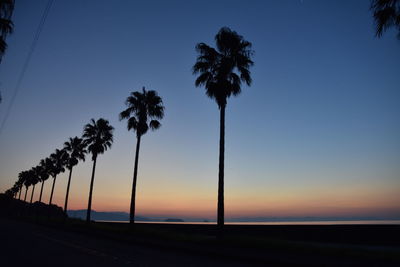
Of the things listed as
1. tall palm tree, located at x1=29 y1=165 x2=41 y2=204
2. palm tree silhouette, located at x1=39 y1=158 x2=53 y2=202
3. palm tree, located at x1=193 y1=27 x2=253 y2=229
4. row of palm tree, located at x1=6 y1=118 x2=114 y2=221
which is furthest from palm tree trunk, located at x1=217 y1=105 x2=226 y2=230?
tall palm tree, located at x1=29 y1=165 x2=41 y2=204

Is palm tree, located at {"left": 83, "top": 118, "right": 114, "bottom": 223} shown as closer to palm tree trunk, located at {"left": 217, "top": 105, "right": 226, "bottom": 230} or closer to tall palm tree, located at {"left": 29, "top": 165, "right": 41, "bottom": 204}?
palm tree trunk, located at {"left": 217, "top": 105, "right": 226, "bottom": 230}

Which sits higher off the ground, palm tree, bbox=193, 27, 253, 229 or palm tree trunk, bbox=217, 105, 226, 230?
palm tree, bbox=193, 27, 253, 229

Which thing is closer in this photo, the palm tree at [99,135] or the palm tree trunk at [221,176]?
the palm tree trunk at [221,176]

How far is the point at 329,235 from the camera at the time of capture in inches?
840

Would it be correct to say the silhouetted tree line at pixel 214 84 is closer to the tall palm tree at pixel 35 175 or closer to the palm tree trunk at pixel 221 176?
the palm tree trunk at pixel 221 176

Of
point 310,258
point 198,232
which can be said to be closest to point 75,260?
point 310,258

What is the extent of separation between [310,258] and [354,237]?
12822 millimetres

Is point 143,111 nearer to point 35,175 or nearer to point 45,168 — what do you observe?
point 45,168

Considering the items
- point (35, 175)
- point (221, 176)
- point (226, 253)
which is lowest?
point (226, 253)

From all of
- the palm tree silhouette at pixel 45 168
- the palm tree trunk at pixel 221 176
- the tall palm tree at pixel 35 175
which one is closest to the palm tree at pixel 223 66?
the palm tree trunk at pixel 221 176

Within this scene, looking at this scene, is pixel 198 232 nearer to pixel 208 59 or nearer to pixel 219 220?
pixel 219 220

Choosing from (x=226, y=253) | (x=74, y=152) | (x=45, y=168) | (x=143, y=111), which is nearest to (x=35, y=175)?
(x=45, y=168)

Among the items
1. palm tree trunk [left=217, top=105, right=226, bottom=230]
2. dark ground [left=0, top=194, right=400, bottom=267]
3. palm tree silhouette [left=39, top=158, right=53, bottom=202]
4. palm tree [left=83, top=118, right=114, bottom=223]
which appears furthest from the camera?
palm tree silhouette [left=39, top=158, right=53, bottom=202]

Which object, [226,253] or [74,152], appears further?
[74,152]
